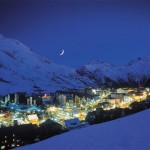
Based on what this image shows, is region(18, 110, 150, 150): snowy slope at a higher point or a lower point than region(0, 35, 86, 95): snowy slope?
lower

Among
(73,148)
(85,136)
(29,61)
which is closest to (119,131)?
(85,136)

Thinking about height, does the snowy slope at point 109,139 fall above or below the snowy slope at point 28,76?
below

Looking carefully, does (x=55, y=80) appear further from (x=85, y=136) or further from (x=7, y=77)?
(x=85, y=136)

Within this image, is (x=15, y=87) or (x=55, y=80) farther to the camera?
(x=55, y=80)

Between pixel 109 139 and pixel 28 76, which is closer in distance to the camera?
pixel 109 139

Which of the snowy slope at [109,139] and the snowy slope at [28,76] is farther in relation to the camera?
the snowy slope at [28,76]

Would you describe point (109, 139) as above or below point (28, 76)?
below

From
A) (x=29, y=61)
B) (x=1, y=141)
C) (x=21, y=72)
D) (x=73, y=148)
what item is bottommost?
(x=1, y=141)

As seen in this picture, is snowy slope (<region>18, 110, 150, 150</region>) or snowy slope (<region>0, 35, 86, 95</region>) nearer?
snowy slope (<region>18, 110, 150, 150</region>)
